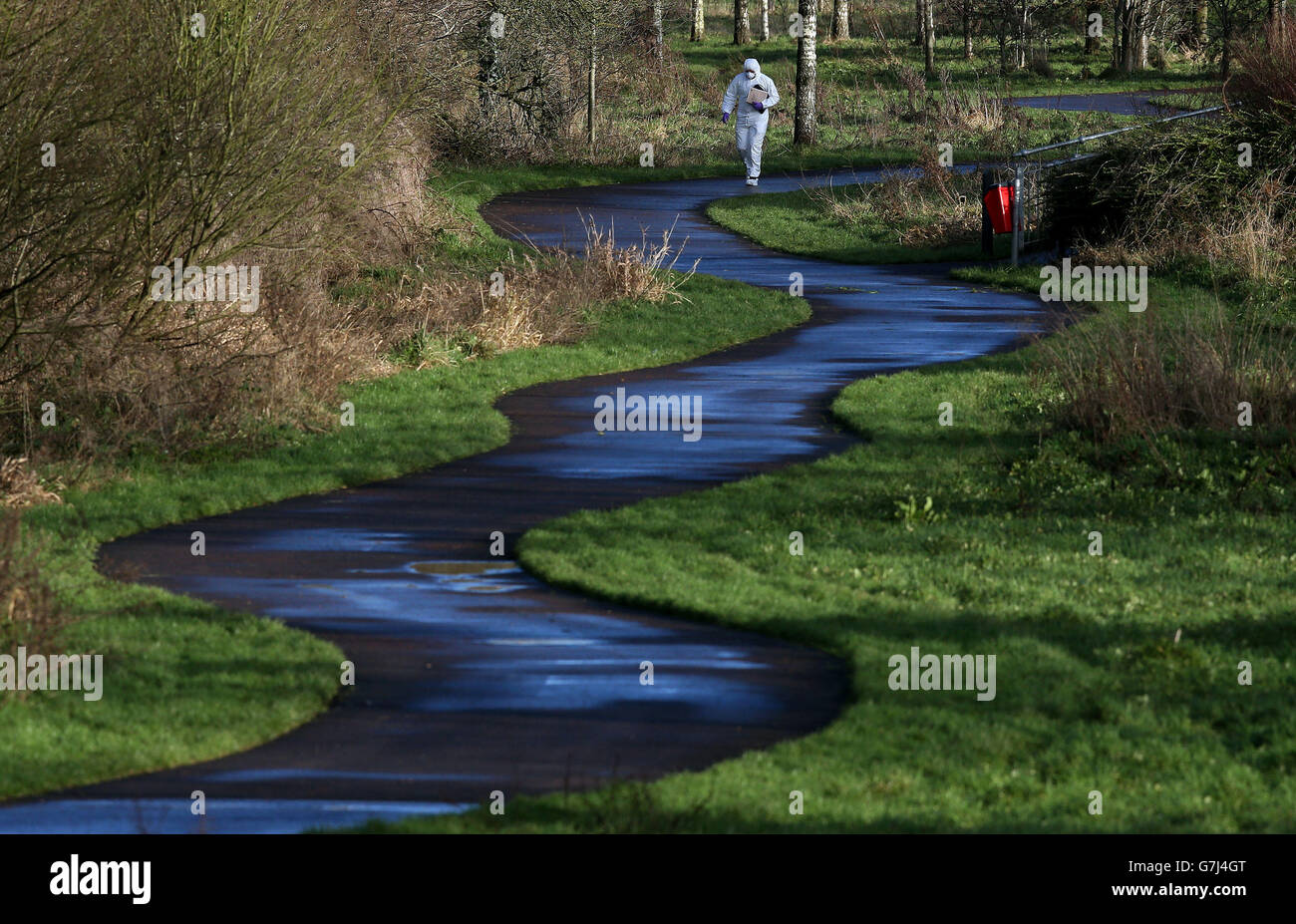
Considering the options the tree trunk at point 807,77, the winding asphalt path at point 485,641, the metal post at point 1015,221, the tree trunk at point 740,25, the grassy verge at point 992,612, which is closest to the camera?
the grassy verge at point 992,612

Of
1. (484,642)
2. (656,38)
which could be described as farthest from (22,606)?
(656,38)

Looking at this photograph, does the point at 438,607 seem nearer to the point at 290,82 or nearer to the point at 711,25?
the point at 290,82

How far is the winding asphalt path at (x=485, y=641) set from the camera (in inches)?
333

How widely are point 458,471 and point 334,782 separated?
25.9 feet

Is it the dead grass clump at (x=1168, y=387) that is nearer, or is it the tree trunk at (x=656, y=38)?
the dead grass clump at (x=1168, y=387)

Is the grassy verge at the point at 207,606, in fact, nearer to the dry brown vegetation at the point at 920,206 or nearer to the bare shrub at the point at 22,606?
the bare shrub at the point at 22,606

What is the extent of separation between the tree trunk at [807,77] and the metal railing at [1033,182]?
13402 mm

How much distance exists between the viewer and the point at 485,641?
1092 centimetres

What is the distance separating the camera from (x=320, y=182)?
19156 mm

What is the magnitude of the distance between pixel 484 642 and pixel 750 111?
31.8m

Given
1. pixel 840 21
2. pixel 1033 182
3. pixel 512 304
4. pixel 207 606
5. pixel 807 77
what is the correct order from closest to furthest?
pixel 207 606 → pixel 512 304 → pixel 1033 182 → pixel 807 77 → pixel 840 21

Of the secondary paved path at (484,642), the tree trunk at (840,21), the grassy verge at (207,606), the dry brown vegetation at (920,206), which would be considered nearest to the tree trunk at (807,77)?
the dry brown vegetation at (920,206)

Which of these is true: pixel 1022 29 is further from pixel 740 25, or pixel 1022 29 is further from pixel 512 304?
pixel 512 304

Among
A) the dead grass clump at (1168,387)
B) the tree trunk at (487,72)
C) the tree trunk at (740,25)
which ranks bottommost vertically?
the dead grass clump at (1168,387)
